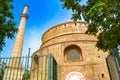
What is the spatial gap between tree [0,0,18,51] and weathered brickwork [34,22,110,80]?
10.6 meters

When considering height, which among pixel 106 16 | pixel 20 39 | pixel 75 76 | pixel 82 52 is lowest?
pixel 75 76

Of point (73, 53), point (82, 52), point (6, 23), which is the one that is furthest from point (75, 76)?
point (6, 23)

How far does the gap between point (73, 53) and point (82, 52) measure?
1223 millimetres

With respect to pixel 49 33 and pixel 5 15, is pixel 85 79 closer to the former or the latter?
pixel 49 33

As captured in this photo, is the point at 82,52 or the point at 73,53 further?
the point at 73,53

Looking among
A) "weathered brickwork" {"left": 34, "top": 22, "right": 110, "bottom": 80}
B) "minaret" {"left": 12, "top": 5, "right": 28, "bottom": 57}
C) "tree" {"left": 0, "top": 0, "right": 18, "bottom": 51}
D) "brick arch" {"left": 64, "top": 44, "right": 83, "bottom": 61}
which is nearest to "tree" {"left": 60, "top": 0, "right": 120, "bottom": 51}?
"tree" {"left": 0, "top": 0, "right": 18, "bottom": 51}

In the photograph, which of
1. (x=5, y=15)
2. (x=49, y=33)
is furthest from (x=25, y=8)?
(x=5, y=15)

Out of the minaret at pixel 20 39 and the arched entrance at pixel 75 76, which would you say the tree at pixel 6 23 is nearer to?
the arched entrance at pixel 75 76

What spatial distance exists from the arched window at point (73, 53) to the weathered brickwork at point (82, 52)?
38 centimetres

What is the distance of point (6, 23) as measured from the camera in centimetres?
629

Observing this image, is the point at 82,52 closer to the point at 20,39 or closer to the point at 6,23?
the point at 20,39

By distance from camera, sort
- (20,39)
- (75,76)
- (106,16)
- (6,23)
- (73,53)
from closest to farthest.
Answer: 1. (106,16)
2. (6,23)
3. (75,76)
4. (73,53)
5. (20,39)

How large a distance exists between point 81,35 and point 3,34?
13787mm

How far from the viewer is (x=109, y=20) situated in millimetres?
5082
